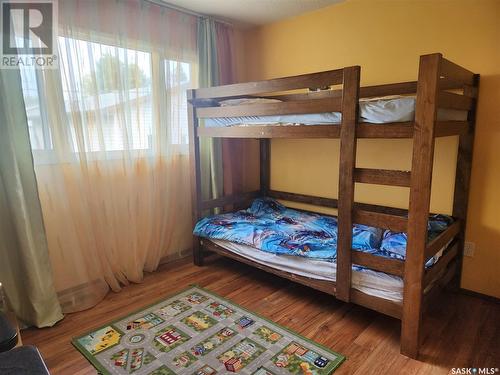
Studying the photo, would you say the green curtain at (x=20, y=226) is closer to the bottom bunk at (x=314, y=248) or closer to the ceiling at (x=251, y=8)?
the bottom bunk at (x=314, y=248)

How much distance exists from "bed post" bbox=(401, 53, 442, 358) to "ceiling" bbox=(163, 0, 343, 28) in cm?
163

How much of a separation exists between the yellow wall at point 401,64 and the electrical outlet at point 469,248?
3 centimetres

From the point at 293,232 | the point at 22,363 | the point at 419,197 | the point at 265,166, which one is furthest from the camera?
the point at 265,166

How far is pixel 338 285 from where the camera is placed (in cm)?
203

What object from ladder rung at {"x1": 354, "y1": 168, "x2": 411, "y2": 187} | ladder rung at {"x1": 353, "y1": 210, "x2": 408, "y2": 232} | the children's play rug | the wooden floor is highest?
ladder rung at {"x1": 354, "y1": 168, "x2": 411, "y2": 187}

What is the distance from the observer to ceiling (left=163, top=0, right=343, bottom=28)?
8.97ft

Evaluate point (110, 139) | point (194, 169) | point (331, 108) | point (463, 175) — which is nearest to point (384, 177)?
point (331, 108)

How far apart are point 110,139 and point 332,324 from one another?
212 centimetres

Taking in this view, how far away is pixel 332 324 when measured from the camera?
6.84 ft

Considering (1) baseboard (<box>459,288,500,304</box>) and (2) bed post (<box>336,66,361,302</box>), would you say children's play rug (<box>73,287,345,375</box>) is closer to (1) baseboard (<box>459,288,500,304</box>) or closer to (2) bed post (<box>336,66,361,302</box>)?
(2) bed post (<box>336,66,361,302</box>)

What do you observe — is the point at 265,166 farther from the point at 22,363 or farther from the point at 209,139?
the point at 22,363

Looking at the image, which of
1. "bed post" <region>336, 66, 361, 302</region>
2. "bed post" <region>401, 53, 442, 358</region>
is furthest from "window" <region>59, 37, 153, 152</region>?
"bed post" <region>401, 53, 442, 358</region>

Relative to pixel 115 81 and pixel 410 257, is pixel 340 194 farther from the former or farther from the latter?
pixel 115 81

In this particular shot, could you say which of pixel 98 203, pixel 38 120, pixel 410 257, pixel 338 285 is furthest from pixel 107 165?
pixel 410 257
